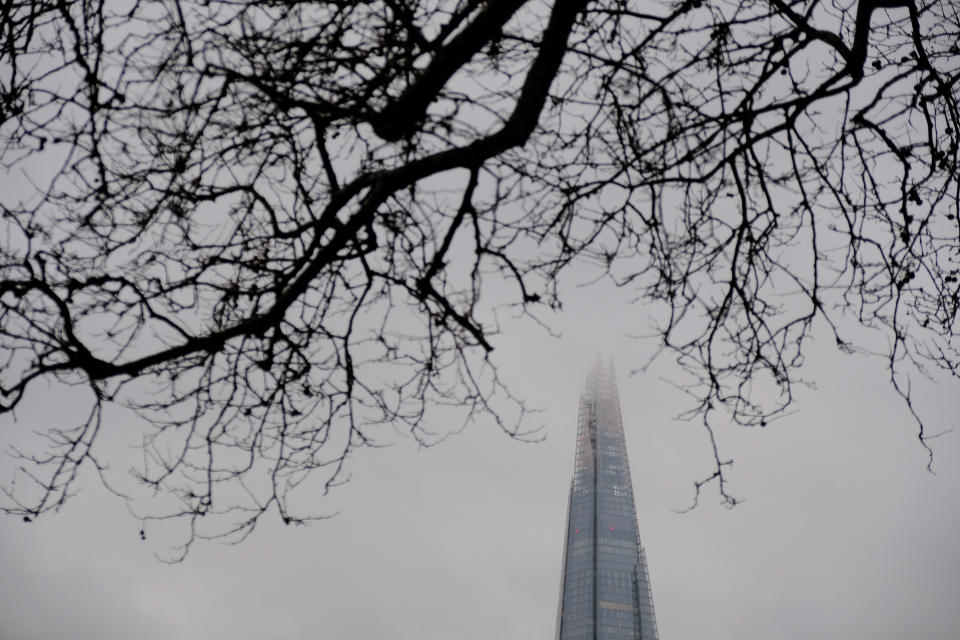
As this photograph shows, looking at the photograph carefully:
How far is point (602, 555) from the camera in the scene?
109250 millimetres

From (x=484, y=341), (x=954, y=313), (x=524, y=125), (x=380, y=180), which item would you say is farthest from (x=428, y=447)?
(x=954, y=313)

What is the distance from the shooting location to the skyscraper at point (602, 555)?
10425 centimetres

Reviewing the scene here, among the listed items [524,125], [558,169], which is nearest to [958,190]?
[558,169]

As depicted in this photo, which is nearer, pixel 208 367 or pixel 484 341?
pixel 484 341

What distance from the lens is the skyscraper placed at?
104 m

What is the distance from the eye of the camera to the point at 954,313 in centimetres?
403

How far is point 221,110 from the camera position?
3.90 metres

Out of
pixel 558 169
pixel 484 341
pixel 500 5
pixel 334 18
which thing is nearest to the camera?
pixel 500 5

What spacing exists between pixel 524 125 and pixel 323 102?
1.03 meters

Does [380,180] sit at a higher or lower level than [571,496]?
lower

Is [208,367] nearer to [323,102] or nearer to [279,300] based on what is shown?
[279,300]

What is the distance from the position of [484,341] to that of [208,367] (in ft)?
5.93

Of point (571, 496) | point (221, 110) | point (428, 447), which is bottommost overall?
point (428, 447)

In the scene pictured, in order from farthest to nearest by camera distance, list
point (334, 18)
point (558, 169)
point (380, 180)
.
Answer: point (558, 169) < point (334, 18) < point (380, 180)
